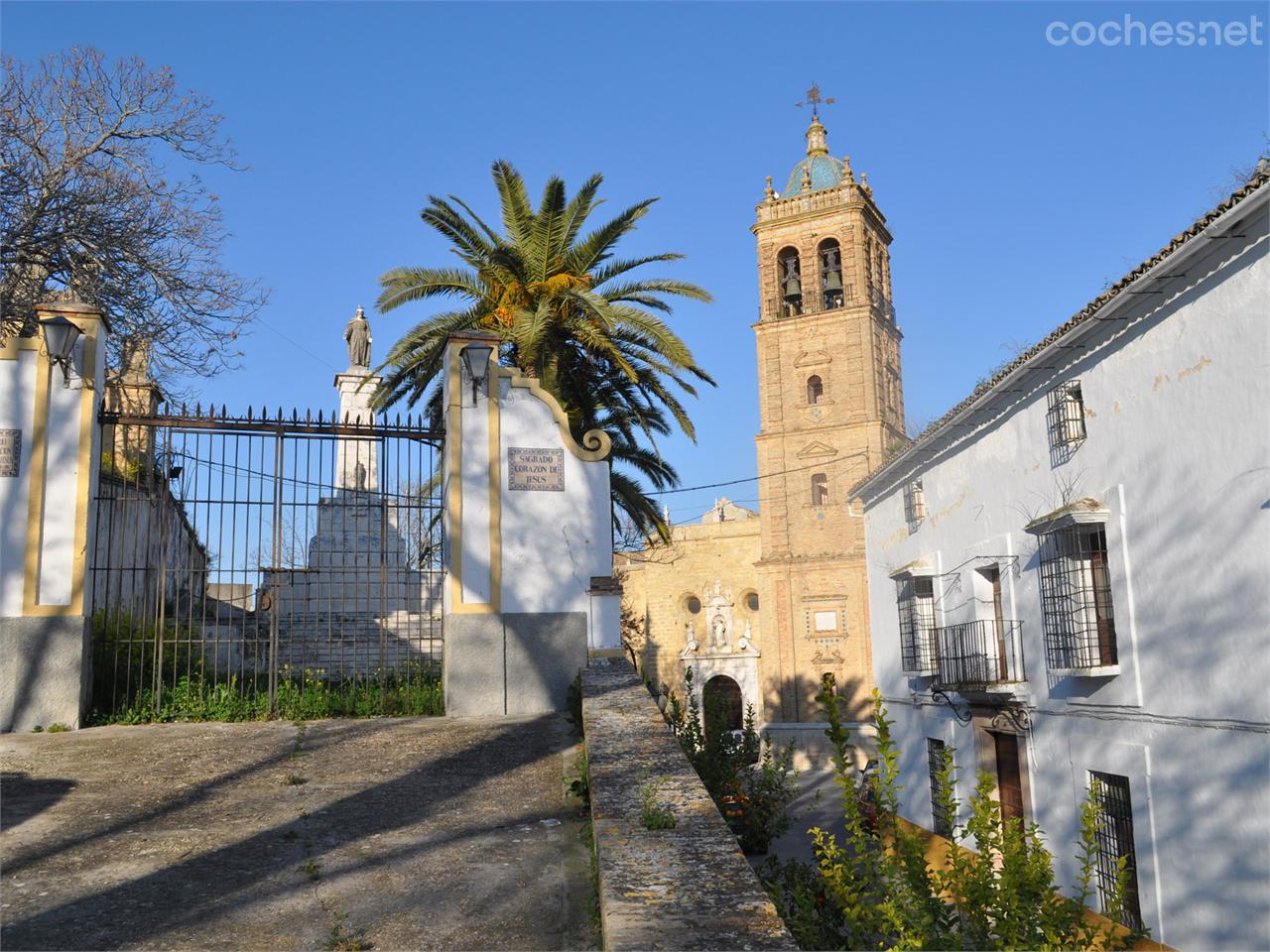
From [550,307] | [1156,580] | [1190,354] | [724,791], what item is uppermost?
[550,307]

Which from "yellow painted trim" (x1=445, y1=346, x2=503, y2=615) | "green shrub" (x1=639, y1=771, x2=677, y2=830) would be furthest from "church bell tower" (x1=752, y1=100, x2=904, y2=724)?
"green shrub" (x1=639, y1=771, x2=677, y2=830)

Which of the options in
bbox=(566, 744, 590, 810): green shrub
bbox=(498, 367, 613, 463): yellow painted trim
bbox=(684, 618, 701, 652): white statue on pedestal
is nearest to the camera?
bbox=(566, 744, 590, 810): green shrub

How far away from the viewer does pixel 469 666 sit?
10.0 metres

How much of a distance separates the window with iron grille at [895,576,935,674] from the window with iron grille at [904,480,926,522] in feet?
3.72

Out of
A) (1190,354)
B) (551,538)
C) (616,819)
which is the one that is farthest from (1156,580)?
(616,819)

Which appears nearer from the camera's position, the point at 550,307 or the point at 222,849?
the point at 222,849

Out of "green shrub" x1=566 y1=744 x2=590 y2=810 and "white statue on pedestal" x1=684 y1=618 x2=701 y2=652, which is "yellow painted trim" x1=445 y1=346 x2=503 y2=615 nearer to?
"green shrub" x1=566 y1=744 x2=590 y2=810

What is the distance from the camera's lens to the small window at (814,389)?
39531 mm

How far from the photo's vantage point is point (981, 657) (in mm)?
15812

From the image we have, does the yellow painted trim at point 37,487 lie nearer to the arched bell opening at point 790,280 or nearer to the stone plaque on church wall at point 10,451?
the stone plaque on church wall at point 10,451

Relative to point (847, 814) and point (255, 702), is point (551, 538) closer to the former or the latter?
point (255, 702)

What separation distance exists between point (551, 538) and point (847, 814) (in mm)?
5595

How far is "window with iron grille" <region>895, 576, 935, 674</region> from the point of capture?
60.4 ft

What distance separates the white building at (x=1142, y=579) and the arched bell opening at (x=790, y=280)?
2249 centimetres
